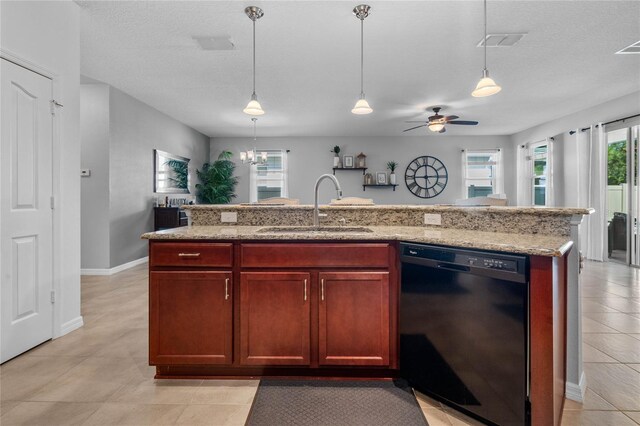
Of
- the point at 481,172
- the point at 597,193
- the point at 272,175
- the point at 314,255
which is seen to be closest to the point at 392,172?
the point at 481,172

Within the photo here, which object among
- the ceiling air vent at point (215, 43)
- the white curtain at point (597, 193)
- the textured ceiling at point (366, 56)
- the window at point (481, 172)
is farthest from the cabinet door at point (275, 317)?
the window at point (481, 172)

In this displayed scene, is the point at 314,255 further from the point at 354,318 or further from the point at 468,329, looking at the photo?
the point at 468,329

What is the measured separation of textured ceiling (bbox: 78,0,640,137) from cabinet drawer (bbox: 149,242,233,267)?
2128mm

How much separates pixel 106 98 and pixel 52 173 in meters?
2.67

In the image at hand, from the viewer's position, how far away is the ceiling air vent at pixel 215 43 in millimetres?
3289

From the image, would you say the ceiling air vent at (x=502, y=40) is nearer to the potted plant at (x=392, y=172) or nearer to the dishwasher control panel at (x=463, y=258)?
the dishwasher control panel at (x=463, y=258)

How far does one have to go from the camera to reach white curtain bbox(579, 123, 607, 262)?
5551 millimetres

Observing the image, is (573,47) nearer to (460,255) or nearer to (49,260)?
(460,255)

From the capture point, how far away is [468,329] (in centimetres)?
153

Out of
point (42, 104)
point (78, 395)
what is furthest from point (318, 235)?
point (42, 104)

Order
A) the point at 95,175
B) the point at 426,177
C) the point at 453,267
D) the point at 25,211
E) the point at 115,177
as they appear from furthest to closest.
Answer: the point at 426,177 < the point at 115,177 < the point at 95,175 < the point at 25,211 < the point at 453,267

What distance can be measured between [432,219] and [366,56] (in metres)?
2.33

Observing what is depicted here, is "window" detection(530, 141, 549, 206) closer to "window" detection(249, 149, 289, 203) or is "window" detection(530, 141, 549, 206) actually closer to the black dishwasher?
"window" detection(249, 149, 289, 203)

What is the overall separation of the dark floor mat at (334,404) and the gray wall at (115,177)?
4045 mm
